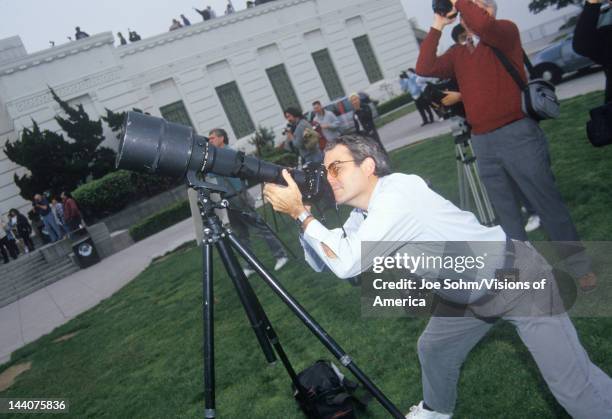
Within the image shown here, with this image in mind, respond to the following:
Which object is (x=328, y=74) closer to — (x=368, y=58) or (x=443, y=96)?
(x=368, y=58)

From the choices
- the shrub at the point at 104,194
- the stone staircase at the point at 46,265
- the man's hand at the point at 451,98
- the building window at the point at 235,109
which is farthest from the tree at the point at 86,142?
the man's hand at the point at 451,98

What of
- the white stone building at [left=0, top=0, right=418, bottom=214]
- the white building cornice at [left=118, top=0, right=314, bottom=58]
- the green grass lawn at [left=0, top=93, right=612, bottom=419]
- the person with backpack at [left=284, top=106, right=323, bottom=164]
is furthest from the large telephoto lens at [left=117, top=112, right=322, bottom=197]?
the white building cornice at [left=118, top=0, right=314, bottom=58]

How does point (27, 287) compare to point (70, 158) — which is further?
point (70, 158)

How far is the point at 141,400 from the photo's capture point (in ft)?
12.5

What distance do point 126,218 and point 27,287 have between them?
171 inches

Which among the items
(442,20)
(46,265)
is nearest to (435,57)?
(442,20)

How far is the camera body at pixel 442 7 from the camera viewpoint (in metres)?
2.67

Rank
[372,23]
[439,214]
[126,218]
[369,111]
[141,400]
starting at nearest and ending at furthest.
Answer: [439,214]
[141,400]
[369,111]
[126,218]
[372,23]

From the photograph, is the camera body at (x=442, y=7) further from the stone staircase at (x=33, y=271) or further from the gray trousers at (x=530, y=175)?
the stone staircase at (x=33, y=271)

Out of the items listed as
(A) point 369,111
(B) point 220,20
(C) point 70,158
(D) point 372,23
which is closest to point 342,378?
(A) point 369,111

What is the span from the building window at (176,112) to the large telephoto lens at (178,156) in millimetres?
21093

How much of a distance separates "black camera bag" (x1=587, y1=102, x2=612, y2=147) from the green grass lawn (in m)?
1.30

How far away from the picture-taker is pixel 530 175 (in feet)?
9.27

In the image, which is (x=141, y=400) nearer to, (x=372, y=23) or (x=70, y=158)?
(x=70, y=158)
